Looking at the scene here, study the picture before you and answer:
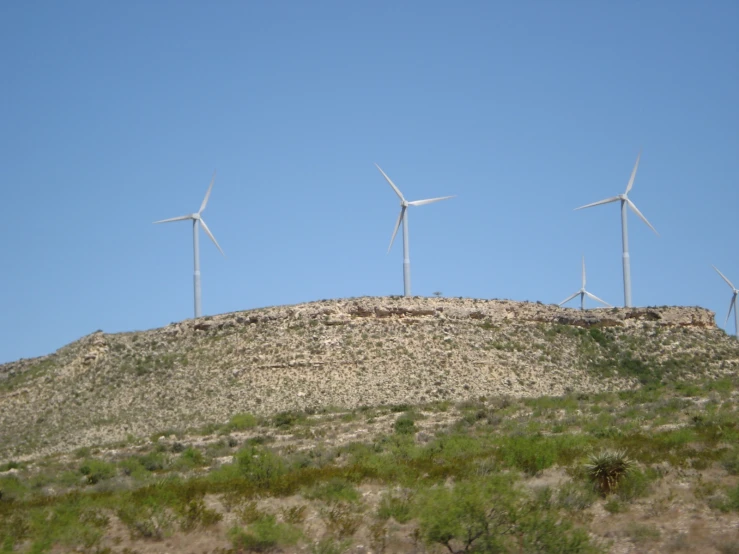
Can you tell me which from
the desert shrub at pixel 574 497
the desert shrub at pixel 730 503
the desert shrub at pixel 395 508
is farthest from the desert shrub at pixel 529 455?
the desert shrub at pixel 730 503

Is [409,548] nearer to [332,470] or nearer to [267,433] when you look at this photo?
[332,470]

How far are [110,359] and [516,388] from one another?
3043 cm

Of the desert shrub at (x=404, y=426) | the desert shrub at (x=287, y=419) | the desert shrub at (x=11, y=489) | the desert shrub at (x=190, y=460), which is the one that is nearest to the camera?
the desert shrub at (x=11, y=489)

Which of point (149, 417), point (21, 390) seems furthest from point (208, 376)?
point (21, 390)

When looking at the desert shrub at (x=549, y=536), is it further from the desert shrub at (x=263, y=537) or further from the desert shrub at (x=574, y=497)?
the desert shrub at (x=263, y=537)

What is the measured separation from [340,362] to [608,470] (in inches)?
1528

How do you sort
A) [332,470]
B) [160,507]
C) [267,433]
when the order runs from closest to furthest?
[160,507], [332,470], [267,433]

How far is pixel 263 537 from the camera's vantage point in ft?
91.7

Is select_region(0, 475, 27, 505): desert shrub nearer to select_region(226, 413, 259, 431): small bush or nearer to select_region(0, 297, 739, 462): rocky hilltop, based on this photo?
select_region(226, 413, 259, 431): small bush

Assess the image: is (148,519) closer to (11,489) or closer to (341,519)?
(341,519)

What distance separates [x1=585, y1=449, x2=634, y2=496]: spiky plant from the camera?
31.2m

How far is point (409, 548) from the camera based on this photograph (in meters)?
27.8

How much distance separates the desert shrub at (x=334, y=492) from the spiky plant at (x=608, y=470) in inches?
287

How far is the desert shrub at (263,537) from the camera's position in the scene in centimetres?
2798
